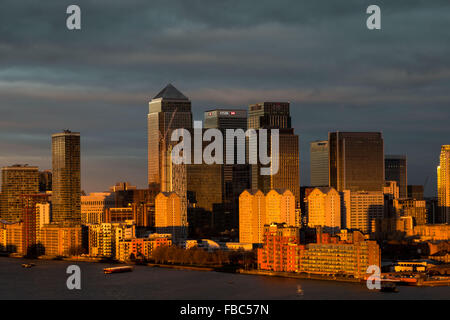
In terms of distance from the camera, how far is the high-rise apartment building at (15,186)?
312 feet

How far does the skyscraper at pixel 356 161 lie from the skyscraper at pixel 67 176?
2838 centimetres

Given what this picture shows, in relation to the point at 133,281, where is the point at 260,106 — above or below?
above

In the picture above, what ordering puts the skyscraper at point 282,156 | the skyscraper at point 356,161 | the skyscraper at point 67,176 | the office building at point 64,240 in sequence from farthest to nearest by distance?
the skyscraper at point 356,161, the skyscraper at point 282,156, the skyscraper at point 67,176, the office building at point 64,240

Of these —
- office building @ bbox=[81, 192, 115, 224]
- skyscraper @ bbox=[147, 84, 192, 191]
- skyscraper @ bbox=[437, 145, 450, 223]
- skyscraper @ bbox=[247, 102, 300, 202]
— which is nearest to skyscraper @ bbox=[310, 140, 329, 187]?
skyscraper @ bbox=[247, 102, 300, 202]

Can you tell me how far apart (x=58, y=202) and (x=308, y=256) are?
3862 cm

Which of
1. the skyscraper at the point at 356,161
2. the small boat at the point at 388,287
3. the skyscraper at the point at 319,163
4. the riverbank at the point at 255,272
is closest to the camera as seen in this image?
the small boat at the point at 388,287

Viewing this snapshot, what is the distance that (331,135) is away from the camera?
319ft

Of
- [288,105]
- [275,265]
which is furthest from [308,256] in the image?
[288,105]

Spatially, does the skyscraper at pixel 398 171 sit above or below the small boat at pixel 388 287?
above

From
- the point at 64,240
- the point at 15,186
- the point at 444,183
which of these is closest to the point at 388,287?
the point at 64,240

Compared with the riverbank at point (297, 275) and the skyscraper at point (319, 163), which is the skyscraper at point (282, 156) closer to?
the skyscraper at point (319, 163)

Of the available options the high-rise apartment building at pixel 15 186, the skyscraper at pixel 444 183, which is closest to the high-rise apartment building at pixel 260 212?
the skyscraper at pixel 444 183
